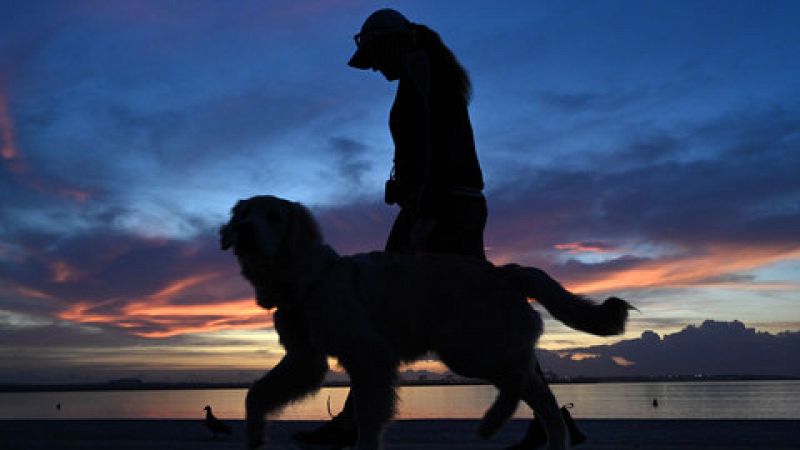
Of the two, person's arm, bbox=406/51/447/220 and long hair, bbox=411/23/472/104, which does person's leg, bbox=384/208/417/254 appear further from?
long hair, bbox=411/23/472/104

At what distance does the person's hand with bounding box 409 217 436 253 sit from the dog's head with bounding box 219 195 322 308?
88cm

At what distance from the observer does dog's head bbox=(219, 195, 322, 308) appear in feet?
12.6

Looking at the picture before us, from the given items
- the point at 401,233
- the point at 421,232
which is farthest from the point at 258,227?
the point at 401,233

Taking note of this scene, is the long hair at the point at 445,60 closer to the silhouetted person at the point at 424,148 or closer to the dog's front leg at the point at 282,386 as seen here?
the silhouetted person at the point at 424,148

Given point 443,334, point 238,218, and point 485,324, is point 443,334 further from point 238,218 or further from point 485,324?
point 238,218

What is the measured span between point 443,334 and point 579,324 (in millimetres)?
893

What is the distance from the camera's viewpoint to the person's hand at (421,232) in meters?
4.73

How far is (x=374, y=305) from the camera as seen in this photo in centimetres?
393

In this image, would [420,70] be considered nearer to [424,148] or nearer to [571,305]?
[424,148]

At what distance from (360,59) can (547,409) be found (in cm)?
273

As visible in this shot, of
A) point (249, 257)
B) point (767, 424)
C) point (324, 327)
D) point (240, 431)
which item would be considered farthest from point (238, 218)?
point (240, 431)

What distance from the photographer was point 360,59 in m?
5.00

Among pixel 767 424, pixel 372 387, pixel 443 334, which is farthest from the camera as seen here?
pixel 767 424

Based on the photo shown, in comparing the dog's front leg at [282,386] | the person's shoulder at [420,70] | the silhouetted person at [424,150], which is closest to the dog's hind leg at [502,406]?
the silhouetted person at [424,150]
